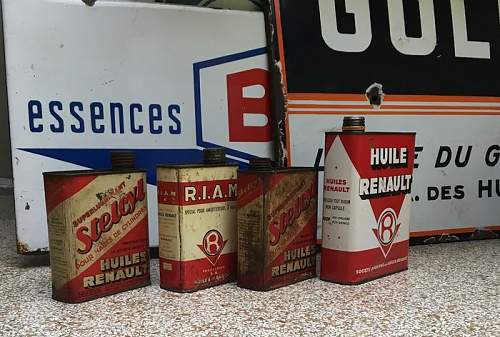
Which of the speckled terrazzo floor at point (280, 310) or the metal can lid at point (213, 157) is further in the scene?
the metal can lid at point (213, 157)

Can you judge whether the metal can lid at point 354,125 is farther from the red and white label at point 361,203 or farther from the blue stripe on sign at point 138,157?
the blue stripe on sign at point 138,157

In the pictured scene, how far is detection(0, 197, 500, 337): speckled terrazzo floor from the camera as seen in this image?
0.51 metres

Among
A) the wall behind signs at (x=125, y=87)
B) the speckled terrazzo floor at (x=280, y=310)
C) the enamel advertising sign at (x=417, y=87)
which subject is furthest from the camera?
the enamel advertising sign at (x=417, y=87)

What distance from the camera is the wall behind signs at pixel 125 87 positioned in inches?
29.1

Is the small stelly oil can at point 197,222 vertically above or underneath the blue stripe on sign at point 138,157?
underneath

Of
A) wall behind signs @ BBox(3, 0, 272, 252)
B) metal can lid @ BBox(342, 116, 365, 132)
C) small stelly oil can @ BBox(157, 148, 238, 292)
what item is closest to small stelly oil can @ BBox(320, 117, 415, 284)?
metal can lid @ BBox(342, 116, 365, 132)

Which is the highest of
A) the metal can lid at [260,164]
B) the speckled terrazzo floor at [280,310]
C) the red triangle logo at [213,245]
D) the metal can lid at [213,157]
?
the metal can lid at [213,157]

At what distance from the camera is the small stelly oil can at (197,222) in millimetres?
615

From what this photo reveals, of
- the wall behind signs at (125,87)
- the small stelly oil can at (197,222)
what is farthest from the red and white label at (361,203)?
the wall behind signs at (125,87)

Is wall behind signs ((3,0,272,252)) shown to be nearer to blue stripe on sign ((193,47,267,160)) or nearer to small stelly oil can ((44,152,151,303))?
blue stripe on sign ((193,47,267,160))

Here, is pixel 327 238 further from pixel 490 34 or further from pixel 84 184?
pixel 490 34

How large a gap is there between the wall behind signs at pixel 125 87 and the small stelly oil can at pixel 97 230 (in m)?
A: 0.16

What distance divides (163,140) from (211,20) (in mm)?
221

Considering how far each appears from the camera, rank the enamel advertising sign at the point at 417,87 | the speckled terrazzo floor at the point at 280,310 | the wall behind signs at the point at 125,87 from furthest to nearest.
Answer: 1. the enamel advertising sign at the point at 417,87
2. the wall behind signs at the point at 125,87
3. the speckled terrazzo floor at the point at 280,310
